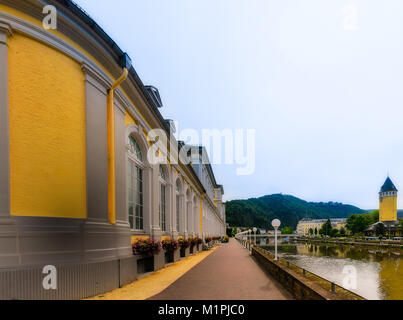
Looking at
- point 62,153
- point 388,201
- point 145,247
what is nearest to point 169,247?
point 145,247

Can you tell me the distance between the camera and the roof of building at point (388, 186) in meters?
95.6

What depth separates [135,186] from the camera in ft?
35.3

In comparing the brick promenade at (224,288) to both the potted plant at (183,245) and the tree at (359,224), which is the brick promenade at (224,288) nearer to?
the potted plant at (183,245)

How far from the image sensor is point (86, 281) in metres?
6.41

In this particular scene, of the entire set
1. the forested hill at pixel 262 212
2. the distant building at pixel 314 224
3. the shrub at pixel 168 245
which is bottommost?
the distant building at pixel 314 224

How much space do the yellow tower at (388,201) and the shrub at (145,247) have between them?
104 metres

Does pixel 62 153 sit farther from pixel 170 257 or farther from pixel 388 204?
pixel 388 204

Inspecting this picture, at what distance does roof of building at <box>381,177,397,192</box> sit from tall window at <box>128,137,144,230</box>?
109 metres

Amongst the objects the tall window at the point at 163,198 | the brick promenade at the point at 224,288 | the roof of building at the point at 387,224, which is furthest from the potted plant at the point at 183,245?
the roof of building at the point at 387,224

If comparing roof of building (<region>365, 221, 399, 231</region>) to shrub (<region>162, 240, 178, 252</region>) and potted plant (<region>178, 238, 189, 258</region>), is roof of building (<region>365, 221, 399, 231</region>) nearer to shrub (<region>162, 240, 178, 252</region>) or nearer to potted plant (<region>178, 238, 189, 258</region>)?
potted plant (<region>178, 238, 189, 258</region>)

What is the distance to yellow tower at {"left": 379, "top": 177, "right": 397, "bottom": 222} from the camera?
9194 cm

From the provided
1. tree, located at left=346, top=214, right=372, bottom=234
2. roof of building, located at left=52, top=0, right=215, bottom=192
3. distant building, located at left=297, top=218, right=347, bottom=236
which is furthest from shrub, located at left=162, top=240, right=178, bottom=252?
distant building, located at left=297, top=218, right=347, bottom=236

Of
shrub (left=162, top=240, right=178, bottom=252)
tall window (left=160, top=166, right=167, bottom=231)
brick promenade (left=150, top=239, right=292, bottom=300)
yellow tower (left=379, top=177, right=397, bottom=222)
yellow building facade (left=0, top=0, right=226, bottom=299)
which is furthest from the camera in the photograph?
yellow tower (left=379, top=177, right=397, bottom=222)
